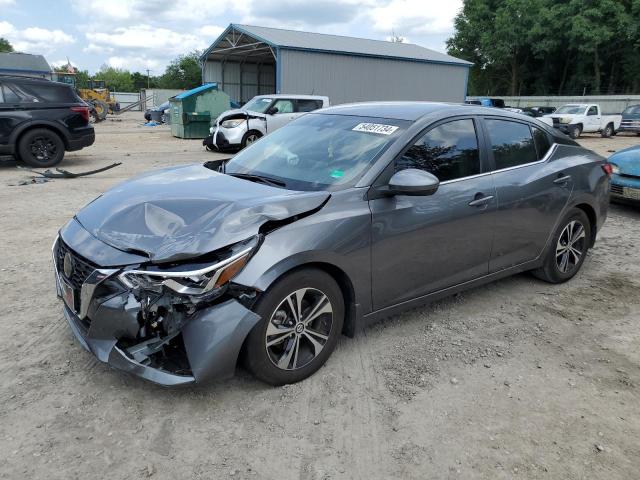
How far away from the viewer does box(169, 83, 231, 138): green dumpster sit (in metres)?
19.6

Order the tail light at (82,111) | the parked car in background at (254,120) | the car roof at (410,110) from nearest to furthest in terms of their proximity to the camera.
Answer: the car roof at (410,110) < the tail light at (82,111) < the parked car in background at (254,120)

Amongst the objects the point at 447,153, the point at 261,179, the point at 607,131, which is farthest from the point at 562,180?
the point at 607,131

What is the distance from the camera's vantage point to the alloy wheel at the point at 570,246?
15.4 ft

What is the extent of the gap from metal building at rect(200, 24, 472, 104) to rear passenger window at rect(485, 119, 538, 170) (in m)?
19.8

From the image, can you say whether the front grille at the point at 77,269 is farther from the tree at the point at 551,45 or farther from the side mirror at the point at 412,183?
the tree at the point at 551,45

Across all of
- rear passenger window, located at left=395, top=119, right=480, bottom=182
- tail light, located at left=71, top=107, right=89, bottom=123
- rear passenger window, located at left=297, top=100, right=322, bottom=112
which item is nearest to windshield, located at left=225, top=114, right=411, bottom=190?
rear passenger window, located at left=395, top=119, right=480, bottom=182

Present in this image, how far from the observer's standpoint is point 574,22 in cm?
3775

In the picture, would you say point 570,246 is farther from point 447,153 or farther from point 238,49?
point 238,49

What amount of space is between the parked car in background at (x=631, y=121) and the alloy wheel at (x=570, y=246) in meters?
24.1

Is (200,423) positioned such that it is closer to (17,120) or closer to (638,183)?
(638,183)

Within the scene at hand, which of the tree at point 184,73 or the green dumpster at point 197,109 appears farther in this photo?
the tree at point 184,73

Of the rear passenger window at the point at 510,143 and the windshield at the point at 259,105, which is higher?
the windshield at the point at 259,105

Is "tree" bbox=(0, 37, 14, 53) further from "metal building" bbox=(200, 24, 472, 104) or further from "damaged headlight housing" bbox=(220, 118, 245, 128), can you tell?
"damaged headlight housing" bbox=(220, 118, 245, 128)

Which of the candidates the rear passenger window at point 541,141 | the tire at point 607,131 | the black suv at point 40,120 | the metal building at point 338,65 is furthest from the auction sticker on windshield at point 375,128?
the tire at point 607,131
